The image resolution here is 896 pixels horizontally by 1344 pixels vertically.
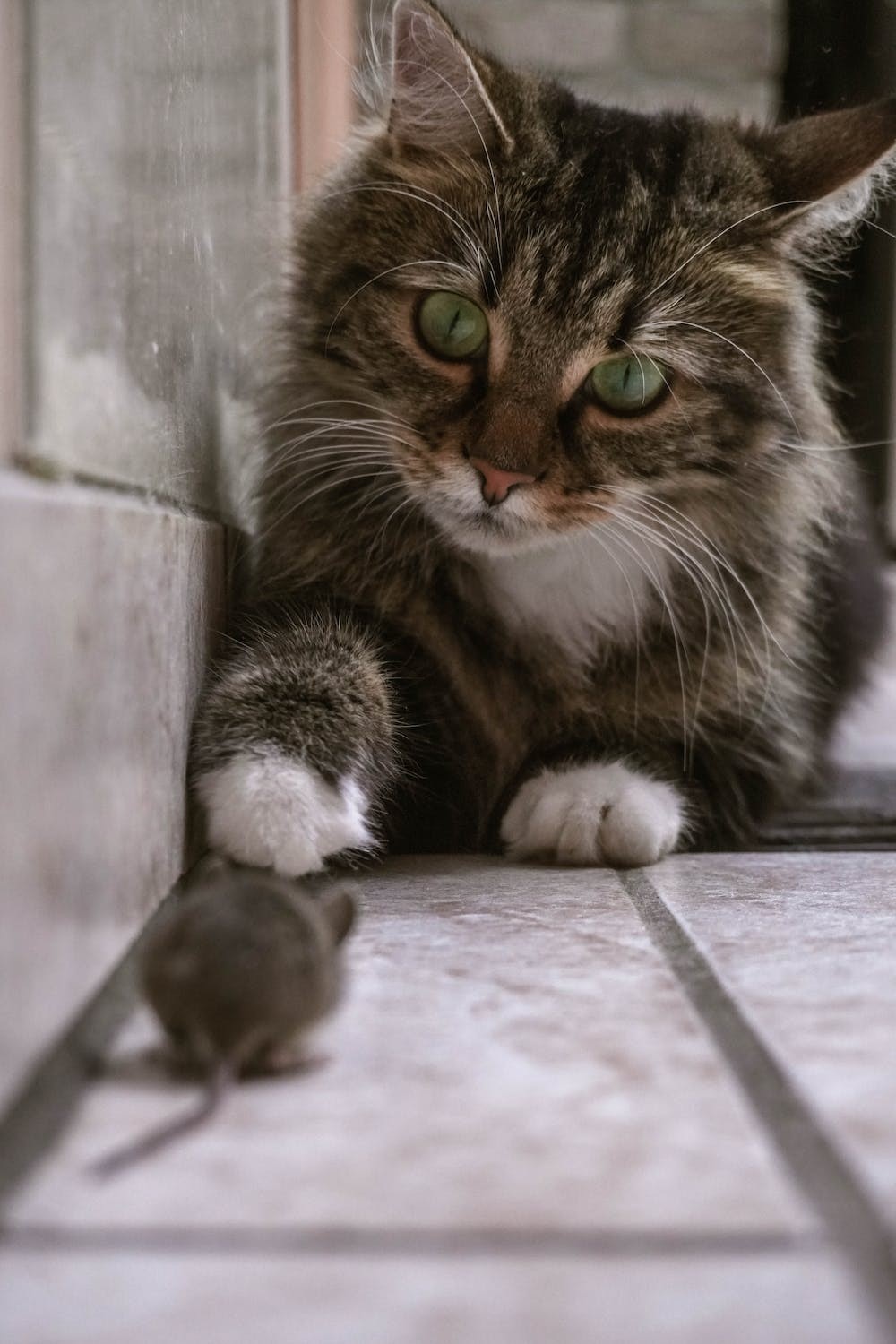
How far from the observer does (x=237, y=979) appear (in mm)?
656

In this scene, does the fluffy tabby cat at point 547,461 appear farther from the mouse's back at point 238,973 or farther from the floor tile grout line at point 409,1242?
the floor tile grout line at point 409,1242

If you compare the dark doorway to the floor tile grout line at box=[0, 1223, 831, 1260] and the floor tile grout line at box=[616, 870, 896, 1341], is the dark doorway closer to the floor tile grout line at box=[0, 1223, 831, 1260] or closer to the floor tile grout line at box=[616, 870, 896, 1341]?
the floor tile grout line at box=[616, 870, 896, 1341]

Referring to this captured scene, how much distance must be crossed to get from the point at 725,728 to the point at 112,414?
87 centimetres

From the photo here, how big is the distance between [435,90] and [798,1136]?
119 centimetres

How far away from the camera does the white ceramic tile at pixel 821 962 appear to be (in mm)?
637

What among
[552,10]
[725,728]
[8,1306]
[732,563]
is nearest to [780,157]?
[732,563]

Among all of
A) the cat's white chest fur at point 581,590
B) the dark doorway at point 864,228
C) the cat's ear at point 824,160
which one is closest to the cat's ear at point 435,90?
the cat's ear at point 824,160

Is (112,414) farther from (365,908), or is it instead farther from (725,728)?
(725,728)

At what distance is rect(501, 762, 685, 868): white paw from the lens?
128 centimetres

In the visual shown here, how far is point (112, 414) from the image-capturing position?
924 mm

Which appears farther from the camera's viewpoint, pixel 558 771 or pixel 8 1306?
pixel 558 771

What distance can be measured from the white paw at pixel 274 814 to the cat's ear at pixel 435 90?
0.70 m

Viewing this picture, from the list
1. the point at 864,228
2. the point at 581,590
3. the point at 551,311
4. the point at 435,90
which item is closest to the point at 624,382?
the point at 551,311

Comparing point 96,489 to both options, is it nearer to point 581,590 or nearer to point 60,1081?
point 60,1081
